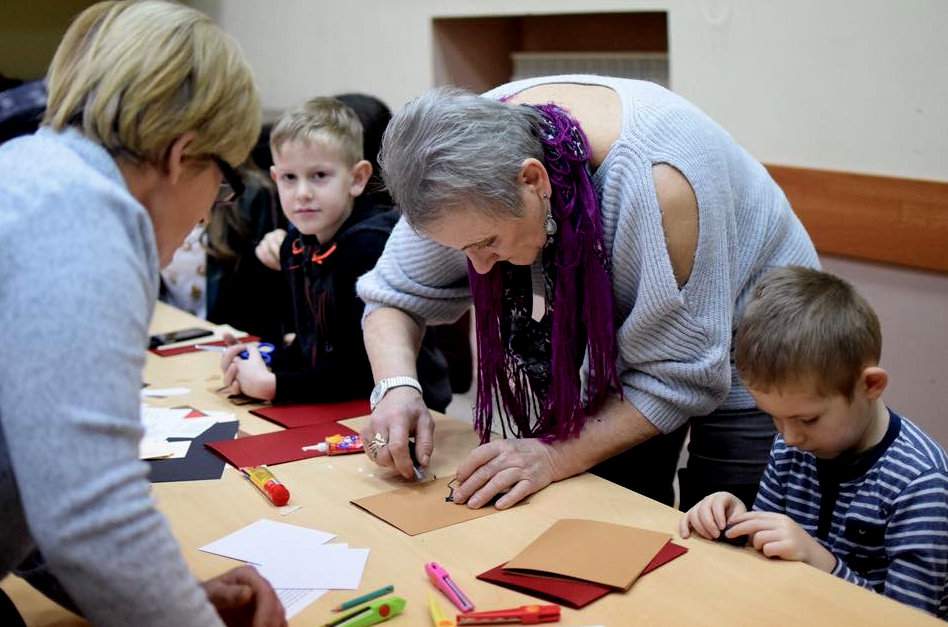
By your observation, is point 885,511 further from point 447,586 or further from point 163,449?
point 163,449

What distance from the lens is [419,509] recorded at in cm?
164

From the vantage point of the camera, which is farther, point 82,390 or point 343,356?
point 343,356

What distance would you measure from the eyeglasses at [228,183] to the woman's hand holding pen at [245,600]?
469 mm

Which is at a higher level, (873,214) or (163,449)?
(873,214)

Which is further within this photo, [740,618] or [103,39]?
[740,618]

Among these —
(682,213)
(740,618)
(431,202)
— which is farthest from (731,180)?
(740,618)

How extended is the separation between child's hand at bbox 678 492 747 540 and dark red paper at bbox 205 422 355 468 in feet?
2.33

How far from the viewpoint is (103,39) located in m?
1.07

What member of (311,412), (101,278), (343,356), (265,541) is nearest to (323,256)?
(343,356)

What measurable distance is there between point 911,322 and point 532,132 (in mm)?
1566

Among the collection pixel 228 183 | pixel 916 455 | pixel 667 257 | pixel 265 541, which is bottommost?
pixel 265 541

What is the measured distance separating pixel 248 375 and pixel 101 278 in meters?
1.32

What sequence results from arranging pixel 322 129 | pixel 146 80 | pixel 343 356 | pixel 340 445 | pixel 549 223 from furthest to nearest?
pixel 322 129
pixel 343 356
pixel 340 445
pixel 549 223
pixel 146 80

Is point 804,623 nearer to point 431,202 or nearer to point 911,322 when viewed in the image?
point 431,202
